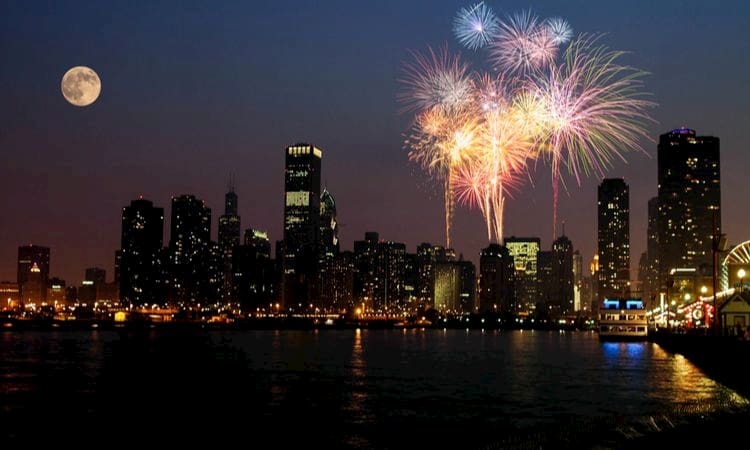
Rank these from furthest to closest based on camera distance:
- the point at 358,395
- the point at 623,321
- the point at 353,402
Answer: the point at 623,321 → the point at 358,395 → the point at 353,402

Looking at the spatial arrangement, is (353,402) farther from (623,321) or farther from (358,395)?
(623,321)

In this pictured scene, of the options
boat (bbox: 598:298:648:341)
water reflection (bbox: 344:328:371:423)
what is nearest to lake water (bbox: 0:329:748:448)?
water reflection (bbox: 344:328:371:423)

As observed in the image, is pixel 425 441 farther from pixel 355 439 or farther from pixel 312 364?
pixel 312 364

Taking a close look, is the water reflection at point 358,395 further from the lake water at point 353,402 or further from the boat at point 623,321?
the boat at point 623,321

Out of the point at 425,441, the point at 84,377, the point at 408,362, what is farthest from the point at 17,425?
the point at 408,362

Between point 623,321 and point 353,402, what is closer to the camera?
point 353,402

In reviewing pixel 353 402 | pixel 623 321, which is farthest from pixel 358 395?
pixel 623 321
